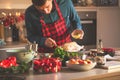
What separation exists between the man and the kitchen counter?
74 cm

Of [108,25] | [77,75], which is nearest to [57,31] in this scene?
[77,75]

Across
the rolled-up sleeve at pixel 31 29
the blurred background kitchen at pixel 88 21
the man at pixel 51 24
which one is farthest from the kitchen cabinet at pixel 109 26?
the rolled-up sleeve at pixel 31 29

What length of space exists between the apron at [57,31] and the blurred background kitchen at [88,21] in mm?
1132

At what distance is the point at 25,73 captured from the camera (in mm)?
2014

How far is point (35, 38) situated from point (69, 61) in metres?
0.78

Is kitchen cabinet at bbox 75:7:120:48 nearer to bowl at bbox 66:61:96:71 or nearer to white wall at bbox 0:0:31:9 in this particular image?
white wall at bbox 0:0:31:9

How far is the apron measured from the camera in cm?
290

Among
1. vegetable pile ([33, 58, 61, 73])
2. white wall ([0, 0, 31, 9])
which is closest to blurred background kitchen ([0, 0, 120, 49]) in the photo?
white wall ([0, 0, 31, 9])

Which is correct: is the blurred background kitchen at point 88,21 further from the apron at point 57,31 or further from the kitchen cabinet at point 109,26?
the apron at point 57,31

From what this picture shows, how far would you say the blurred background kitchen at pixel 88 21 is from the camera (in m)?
4.14

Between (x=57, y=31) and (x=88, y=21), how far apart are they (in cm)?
166

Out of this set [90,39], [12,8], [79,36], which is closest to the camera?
[79,36]

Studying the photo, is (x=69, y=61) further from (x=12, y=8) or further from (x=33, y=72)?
(x=12, y=8)

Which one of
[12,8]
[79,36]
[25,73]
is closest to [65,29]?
[79,36]
